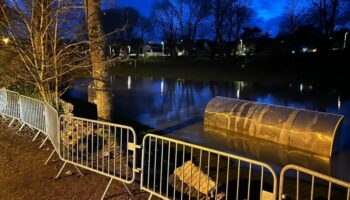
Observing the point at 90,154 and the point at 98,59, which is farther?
the point at 98,59

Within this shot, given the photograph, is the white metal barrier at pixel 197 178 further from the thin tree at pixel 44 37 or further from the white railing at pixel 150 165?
the thin tree at pixel 44 37

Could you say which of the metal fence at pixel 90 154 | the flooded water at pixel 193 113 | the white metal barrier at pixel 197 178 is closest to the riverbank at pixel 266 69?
the flooded water at pixel 193 113

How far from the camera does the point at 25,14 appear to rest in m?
9.58

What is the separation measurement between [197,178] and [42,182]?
8.76ft

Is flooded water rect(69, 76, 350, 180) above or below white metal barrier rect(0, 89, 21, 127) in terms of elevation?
below

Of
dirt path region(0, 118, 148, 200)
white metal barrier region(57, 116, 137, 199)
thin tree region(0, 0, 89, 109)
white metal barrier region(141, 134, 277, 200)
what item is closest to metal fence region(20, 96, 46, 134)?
thin tree region(0, 0, 89, 109)

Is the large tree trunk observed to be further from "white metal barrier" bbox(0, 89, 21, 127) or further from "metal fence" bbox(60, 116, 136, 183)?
"white metal barrier" bbox(0, 89, 21, 127)

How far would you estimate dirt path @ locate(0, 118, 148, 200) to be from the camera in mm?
6172

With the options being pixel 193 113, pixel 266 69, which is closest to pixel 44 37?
pixel 193 113

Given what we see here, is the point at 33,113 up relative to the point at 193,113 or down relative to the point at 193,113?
up

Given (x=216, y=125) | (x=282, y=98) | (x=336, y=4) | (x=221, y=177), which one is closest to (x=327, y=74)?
(x=336, y=4)

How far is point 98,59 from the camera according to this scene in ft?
33.8

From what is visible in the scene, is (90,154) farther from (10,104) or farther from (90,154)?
(10,104)

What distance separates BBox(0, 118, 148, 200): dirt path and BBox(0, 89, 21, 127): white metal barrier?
117 inches
